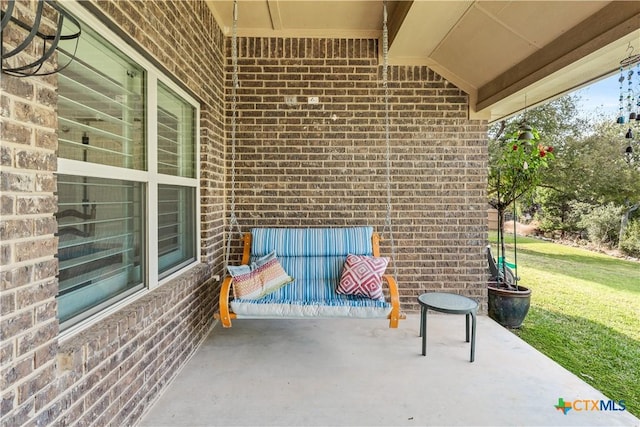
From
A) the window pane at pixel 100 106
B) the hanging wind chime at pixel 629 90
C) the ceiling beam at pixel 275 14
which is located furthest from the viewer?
the ceiling beam at pixel 275 14

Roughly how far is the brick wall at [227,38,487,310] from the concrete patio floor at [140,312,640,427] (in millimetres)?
1158

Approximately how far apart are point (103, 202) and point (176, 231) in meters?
0.96

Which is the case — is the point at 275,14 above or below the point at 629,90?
above

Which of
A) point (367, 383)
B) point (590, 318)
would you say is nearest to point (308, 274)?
point (367, 383)

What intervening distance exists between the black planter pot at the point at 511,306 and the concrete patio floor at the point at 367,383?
1.51 feet

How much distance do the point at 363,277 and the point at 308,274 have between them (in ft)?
1.90

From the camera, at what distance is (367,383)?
2324mm

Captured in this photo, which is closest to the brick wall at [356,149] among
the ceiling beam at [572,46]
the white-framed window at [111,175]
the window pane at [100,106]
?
the ceiling beam at [572,46]

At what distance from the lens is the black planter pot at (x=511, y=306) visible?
356 centimetres

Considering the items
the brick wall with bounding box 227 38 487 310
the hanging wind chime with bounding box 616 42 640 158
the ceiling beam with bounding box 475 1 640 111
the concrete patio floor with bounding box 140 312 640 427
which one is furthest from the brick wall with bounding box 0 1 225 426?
the hanging wind chime with bounding box 616 42 640 158

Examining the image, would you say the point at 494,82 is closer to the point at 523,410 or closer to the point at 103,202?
the point at 523,410

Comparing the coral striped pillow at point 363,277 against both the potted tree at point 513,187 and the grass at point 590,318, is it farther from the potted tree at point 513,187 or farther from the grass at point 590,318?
the grass at point 590,318

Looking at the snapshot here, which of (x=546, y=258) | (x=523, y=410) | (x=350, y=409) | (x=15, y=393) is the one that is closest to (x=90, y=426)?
(x=15, y=393)

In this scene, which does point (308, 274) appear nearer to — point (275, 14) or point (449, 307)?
point (449, 307)
